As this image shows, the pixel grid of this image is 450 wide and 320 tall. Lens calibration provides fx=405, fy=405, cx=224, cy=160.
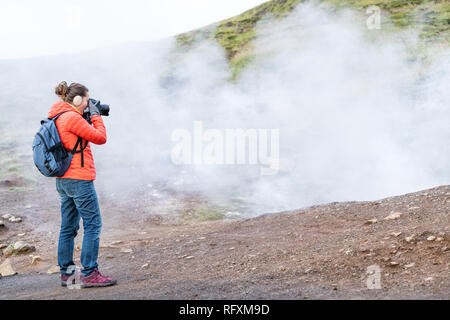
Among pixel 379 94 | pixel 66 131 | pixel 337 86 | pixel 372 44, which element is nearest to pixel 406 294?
pixel 66 131

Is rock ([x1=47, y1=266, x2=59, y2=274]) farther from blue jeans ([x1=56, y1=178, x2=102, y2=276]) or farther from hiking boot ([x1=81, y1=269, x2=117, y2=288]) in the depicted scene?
hiking boot ([x1=81, y1=269, x2=117, y2=288])

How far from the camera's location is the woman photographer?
2.84 metres

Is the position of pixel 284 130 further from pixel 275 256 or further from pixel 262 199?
pixel 275 256

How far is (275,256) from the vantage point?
3.60 meters

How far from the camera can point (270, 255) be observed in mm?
3652

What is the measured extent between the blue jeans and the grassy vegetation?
1145 centimetres

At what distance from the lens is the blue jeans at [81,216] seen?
2.88 m

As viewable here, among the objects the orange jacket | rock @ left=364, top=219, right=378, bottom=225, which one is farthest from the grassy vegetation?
the orange jacket

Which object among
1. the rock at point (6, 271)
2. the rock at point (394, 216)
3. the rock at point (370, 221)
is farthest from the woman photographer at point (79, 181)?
the rock at point (394, 216)

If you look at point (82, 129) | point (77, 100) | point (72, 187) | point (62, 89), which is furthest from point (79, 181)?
point (62, 89)

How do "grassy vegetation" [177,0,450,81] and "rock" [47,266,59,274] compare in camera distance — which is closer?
"rock" [47,266,59,274]
